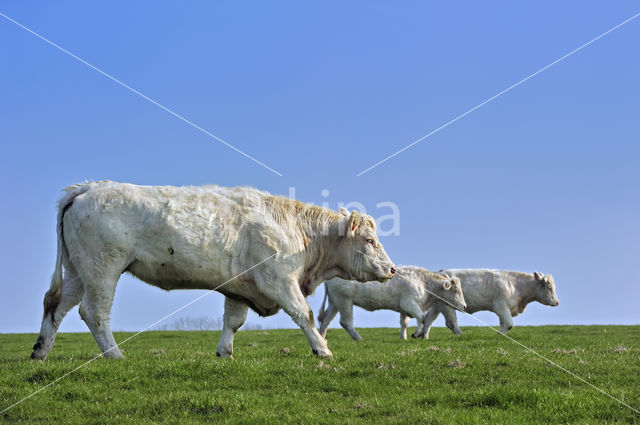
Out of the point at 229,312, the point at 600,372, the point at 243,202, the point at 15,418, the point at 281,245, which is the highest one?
the point at 243,202

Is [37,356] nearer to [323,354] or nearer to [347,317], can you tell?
[323,354]

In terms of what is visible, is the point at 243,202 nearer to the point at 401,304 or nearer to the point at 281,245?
the point at 281,245

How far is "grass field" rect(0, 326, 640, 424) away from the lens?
7.86 metres

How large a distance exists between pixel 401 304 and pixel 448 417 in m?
17.4

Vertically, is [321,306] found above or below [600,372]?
above

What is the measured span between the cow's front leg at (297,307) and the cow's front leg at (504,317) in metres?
17.1

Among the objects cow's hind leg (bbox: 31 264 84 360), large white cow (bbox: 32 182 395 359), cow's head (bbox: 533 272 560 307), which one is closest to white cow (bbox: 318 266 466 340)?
cow's head (bbox: 533 272 560 307)

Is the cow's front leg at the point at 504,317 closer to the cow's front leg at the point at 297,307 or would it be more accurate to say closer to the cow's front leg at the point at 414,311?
the cow's front leg at the point at 414,311

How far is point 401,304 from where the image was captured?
24.8m

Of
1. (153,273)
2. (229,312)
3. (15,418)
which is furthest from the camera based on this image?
(229,312)

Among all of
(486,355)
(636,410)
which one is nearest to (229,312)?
(486,355)

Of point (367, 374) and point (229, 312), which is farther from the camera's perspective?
point (229, 312)

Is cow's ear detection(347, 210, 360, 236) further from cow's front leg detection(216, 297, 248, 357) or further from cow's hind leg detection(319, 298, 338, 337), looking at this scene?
cow's hind leg detection(319, 298, 338, 337)

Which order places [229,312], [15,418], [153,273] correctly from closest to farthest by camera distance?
[15,418] → [153,273] → [229,312]
